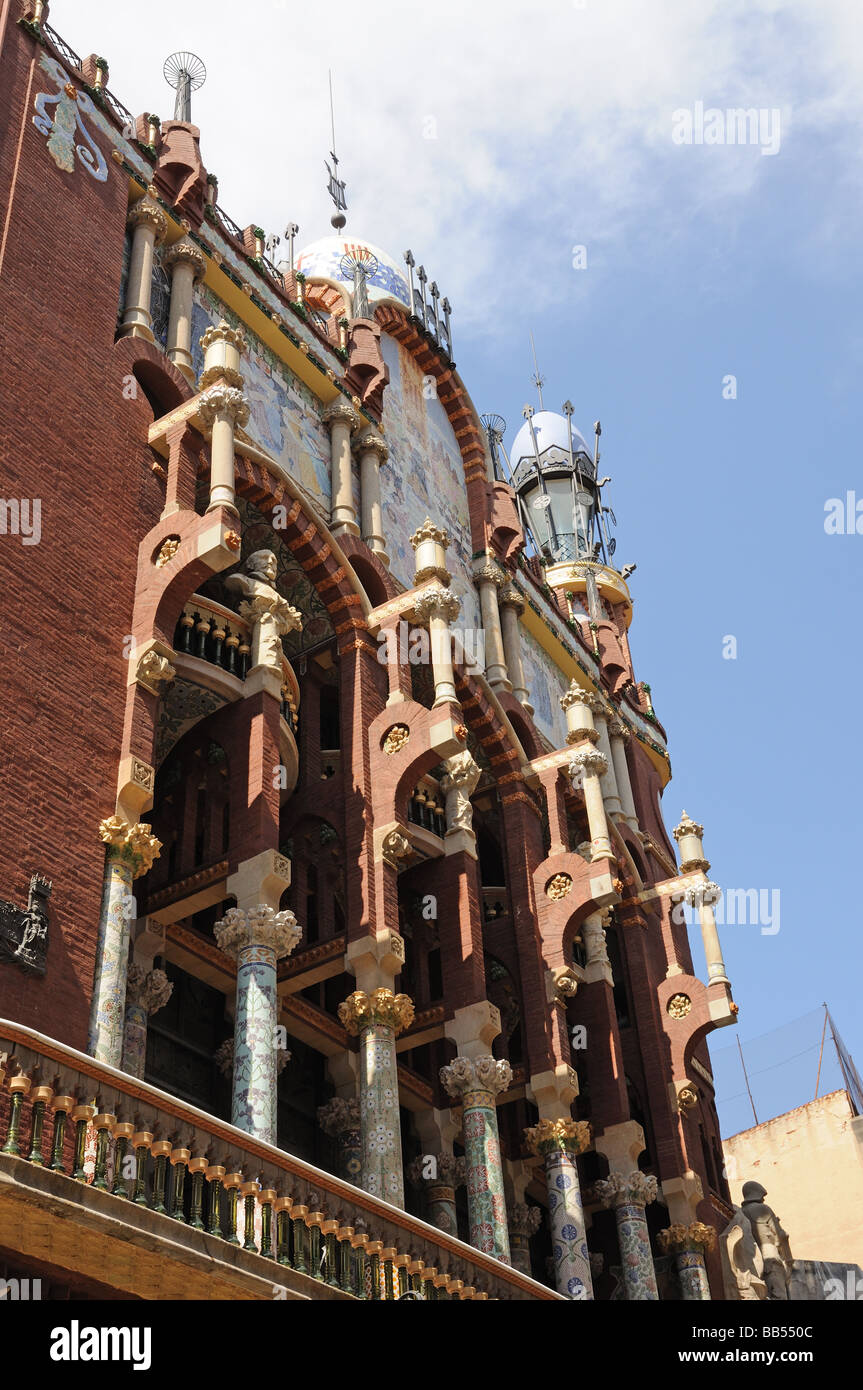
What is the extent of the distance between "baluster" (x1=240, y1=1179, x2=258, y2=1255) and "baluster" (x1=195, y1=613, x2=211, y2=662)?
6865 millimetres

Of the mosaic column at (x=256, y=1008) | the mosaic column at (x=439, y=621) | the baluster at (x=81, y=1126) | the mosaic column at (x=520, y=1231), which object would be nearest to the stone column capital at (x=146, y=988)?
the mosaic column at (x=256, y=1008)

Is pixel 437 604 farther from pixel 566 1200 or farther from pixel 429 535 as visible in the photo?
pixel 566 1200

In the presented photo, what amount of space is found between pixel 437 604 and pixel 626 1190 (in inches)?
363

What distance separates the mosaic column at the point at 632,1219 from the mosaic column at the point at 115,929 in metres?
10.6

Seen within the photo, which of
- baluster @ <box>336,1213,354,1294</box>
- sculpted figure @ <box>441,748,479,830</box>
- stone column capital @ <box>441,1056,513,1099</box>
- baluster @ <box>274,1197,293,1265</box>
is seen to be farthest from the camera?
sculpted figure @ <box>441,748,479,830</box>

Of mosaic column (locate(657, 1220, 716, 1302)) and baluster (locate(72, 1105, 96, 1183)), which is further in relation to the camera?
mosaic column (locate(657, 1220, 716, 1302))

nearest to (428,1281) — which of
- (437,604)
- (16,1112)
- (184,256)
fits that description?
(16,1112)

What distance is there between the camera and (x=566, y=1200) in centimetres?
2048

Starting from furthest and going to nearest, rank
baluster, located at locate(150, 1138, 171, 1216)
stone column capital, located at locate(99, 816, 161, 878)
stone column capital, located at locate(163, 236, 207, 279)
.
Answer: stone column capital, located at locate(163, 236, 207, 279)
stone column capital, located at locate(99, 816, 161, 878)
baluster, located at locate(150, 1138, 171, 1216)

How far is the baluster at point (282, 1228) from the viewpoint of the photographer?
13289 millimetres

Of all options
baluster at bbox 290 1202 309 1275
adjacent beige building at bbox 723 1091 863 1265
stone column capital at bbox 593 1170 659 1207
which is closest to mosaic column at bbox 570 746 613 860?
stone column capital at bbox 593 1170 659 1207

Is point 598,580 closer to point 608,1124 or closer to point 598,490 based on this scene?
point 598,490

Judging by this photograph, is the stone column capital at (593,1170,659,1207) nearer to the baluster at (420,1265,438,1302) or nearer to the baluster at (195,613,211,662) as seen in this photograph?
the baluster at (420,1265,438,1302)

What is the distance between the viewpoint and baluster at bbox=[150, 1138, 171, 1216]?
40.6 ft
